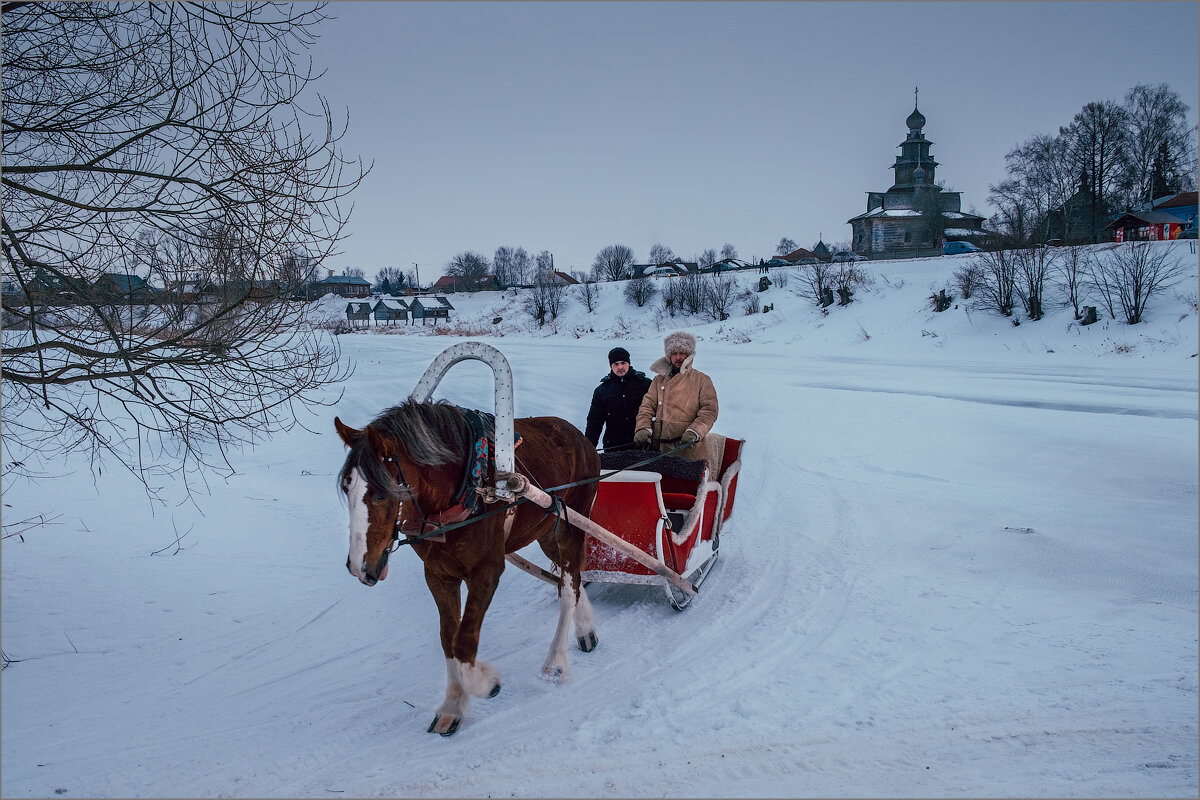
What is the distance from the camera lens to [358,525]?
3326 mm

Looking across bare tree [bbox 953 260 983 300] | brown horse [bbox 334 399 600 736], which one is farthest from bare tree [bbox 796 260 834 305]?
brown horse [bbox 334 399 600 736]

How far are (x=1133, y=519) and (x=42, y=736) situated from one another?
886 cm

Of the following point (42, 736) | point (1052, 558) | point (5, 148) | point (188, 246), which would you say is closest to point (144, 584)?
point (42, 736)

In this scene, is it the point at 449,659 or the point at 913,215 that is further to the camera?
the point at 913,215

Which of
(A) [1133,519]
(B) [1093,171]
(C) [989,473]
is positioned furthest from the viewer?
(B) [1093,171]

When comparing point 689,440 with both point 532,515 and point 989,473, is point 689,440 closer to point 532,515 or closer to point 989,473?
point 532,515

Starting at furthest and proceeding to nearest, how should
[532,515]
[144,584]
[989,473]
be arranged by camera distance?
[989,473] < [144,584] < [532,515]

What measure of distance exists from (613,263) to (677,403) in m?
63.2

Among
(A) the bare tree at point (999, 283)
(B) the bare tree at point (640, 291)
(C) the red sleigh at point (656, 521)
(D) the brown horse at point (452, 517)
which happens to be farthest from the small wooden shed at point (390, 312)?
(D) the brown horse at point (452, 517)

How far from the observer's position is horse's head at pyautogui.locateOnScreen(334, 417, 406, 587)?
10.9 ft

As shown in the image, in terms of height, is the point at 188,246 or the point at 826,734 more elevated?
the point at 188,246

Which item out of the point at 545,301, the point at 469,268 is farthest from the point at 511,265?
the point at 545,301

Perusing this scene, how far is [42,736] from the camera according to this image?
3.84 metres

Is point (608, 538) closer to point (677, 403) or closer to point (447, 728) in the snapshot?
point (447, 728)
